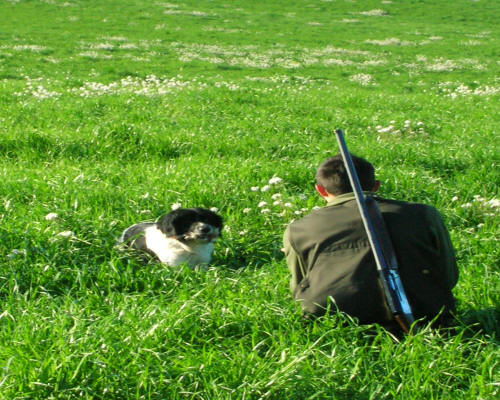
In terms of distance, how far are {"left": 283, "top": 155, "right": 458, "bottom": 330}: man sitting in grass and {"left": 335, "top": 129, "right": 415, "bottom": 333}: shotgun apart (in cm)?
8

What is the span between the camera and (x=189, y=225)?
462 centimetres

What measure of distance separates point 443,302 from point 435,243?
0.38 meters

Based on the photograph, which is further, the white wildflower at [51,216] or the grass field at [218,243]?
the white wildflower at [51,216]

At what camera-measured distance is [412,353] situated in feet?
10.6

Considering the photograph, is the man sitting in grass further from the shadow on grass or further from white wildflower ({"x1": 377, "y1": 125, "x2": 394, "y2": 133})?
white wildflower ({"x1": 377, "y1": 125, "x2": 394, "y2": 133})

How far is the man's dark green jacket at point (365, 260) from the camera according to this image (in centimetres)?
345

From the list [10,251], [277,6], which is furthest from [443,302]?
[277,6]

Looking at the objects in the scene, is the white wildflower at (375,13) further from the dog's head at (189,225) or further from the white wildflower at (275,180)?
the dog's head at (189,225)

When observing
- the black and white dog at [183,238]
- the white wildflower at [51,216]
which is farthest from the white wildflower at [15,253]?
the black and white dog at [183,238]

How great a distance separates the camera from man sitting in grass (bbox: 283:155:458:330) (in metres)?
3.45

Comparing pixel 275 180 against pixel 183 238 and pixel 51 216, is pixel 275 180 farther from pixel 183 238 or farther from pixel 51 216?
pixel 51 216

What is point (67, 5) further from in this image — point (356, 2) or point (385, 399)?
point (385, 399)

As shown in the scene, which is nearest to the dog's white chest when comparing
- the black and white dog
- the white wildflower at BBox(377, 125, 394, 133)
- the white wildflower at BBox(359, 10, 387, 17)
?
the black and white dog

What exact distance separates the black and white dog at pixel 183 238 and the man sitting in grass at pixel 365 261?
1148 mm
